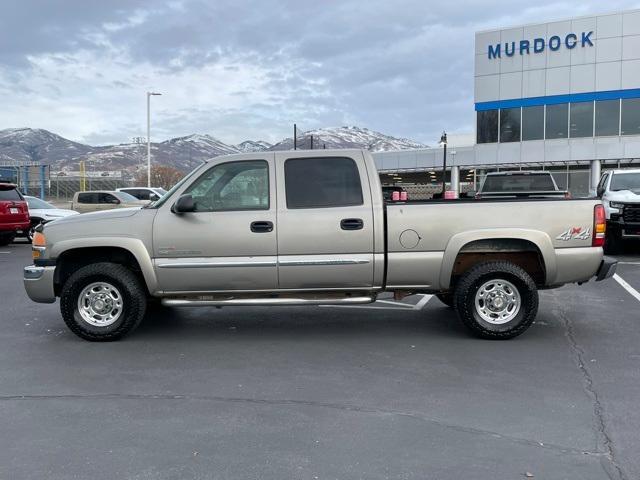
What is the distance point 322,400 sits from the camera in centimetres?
471

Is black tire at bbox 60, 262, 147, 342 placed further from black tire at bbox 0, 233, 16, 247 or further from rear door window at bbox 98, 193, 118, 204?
rear door window at bbox 98, 193, 118, 204

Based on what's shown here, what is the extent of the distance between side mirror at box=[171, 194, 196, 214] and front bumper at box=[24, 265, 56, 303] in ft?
5.00

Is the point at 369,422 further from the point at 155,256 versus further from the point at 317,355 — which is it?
the point at 155,256

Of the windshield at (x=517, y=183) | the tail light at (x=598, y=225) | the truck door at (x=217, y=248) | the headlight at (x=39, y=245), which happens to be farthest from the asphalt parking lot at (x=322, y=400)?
the windshield at (x=517, y=183)

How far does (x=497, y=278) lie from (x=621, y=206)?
27.6 ft

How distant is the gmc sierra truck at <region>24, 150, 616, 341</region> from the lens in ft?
20.9

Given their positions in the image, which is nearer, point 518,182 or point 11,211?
point 518,182

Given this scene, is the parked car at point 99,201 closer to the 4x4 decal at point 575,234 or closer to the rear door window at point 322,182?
the rear door window at point 322,182

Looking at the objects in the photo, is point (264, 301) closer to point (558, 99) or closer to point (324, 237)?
point (324, 237)

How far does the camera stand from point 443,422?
4281 millimetres

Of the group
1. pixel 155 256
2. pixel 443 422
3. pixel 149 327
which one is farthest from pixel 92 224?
pixel 443 422

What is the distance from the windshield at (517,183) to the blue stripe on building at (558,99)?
23771mm

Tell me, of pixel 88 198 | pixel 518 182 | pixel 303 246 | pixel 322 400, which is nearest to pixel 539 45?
pixel 518 182

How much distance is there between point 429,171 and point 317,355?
4219cm
